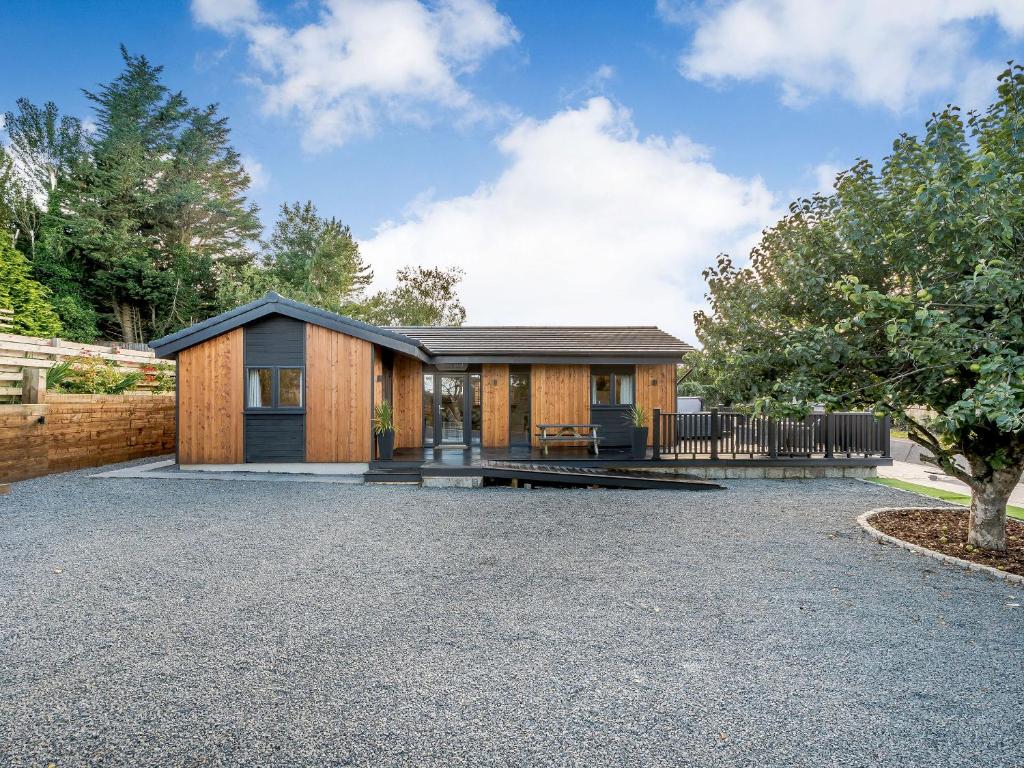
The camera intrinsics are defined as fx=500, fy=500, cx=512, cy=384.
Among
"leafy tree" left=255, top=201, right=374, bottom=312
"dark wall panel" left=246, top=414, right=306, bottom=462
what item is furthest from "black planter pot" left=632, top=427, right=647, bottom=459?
"leafy tree" left=255, top=201, right=374, bottom=312

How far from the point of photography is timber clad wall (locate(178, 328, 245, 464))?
10.8 m

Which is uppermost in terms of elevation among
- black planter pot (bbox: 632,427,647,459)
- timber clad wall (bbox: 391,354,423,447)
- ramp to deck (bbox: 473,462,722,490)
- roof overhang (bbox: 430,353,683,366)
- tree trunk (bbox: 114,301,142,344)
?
tree trunk (bbox: 114,301,142,344)

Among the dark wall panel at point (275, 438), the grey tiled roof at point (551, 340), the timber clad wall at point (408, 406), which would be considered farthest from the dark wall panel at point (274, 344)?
the timber clad wall at point (408, 406)

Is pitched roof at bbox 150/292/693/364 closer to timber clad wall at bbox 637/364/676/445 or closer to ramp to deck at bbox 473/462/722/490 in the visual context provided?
timber clad wall at bbox 637/364/676/445

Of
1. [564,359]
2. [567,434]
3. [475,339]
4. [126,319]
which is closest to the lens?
[564,359]

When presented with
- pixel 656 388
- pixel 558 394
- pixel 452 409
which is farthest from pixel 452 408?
pixel 656 388

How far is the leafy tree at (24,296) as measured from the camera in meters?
21.2

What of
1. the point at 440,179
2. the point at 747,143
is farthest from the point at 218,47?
the point at 747,143

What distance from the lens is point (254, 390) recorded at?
1098cm

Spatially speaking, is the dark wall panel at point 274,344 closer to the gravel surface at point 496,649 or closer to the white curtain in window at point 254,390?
the white curtain in window at point 254,390

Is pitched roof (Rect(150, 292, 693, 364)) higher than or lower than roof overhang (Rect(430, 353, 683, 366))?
higher

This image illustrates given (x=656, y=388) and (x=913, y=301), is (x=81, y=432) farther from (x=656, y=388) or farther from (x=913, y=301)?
(x=913, y=301)

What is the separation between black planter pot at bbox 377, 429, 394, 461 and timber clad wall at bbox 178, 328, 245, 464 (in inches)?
113

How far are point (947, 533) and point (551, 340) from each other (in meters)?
9.53
